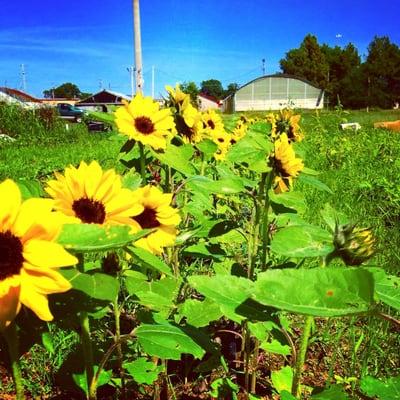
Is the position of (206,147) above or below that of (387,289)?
above

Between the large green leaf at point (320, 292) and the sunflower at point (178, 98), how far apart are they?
1131 mm

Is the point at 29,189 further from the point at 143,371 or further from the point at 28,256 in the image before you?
the point at 143,371

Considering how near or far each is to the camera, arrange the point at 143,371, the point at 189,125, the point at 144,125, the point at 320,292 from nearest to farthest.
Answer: the point at 320,292, the point at 143,371, the point at 144,125, the point at 189,125

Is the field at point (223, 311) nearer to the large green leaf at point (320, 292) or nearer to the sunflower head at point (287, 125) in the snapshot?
the large green leaf at point (320, 292)

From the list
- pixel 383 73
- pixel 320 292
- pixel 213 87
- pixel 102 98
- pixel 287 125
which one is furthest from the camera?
pixel 213 87

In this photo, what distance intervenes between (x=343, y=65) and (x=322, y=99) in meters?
4.79

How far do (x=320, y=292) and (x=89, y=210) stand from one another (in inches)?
15.8

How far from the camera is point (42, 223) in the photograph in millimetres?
528

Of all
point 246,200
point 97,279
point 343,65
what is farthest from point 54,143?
Answer: point 343,65

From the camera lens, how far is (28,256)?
20.5 inches

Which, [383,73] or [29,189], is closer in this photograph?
[29,189]

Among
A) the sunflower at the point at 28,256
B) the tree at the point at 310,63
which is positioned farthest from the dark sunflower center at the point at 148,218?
the tree at the point at 310,63

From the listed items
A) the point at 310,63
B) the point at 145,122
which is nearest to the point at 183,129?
the point at 145,122

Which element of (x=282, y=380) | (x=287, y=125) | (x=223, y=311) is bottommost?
(x=282, y=380)
